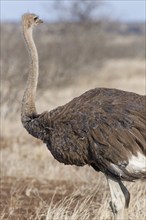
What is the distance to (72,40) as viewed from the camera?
88.8ft

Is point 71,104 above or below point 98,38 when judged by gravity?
below

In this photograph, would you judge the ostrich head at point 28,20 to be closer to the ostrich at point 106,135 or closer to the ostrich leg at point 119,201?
the ostrich at point 106,135

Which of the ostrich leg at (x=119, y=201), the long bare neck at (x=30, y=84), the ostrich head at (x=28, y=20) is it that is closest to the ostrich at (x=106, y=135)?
the ostrich leg at (x=119, y=201)

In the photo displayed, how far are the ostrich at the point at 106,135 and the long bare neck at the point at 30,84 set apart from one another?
275 mm

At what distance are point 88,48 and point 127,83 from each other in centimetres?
225

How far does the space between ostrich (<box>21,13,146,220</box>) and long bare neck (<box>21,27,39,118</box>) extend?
0.90ft

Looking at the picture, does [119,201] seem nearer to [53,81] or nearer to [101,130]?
[101,130]

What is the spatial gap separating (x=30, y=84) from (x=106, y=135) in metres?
1.15

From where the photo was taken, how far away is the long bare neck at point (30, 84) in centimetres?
→ 578

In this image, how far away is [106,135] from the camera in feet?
16.3

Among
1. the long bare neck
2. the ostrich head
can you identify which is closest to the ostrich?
the long bare neck

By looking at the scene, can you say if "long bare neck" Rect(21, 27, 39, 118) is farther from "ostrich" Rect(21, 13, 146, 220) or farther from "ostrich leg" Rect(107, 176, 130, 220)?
"ostrich leg" Rect(107, 176, 130, 220)

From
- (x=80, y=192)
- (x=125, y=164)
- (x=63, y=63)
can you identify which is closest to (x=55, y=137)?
(x=125, y=164)

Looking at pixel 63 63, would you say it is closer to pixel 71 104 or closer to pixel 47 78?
pixel 47 78
